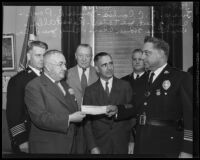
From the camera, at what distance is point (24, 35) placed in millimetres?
3385

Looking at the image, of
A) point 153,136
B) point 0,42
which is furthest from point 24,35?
point 153,136

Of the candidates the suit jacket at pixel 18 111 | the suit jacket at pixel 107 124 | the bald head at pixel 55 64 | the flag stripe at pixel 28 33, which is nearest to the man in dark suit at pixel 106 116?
the suit jacket at pixel 107 124

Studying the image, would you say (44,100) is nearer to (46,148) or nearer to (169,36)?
(46,148)

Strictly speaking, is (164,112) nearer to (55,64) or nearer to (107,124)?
(107,124)

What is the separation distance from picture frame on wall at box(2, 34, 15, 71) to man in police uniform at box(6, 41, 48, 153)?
0.55 feet

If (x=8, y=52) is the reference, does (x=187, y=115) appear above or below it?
below

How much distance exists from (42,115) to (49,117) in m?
0.08

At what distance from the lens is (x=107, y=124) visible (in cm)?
320

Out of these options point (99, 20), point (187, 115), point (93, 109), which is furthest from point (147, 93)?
point (99, 20)

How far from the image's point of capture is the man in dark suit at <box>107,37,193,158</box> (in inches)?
117

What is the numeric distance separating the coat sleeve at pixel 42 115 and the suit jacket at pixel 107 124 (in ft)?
0.95

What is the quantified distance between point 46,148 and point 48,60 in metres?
0.94

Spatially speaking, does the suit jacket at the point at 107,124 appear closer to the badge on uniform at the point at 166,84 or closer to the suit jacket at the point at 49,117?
the suit jacket at the point at 49,117

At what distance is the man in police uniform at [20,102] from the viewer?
10.4 feet
